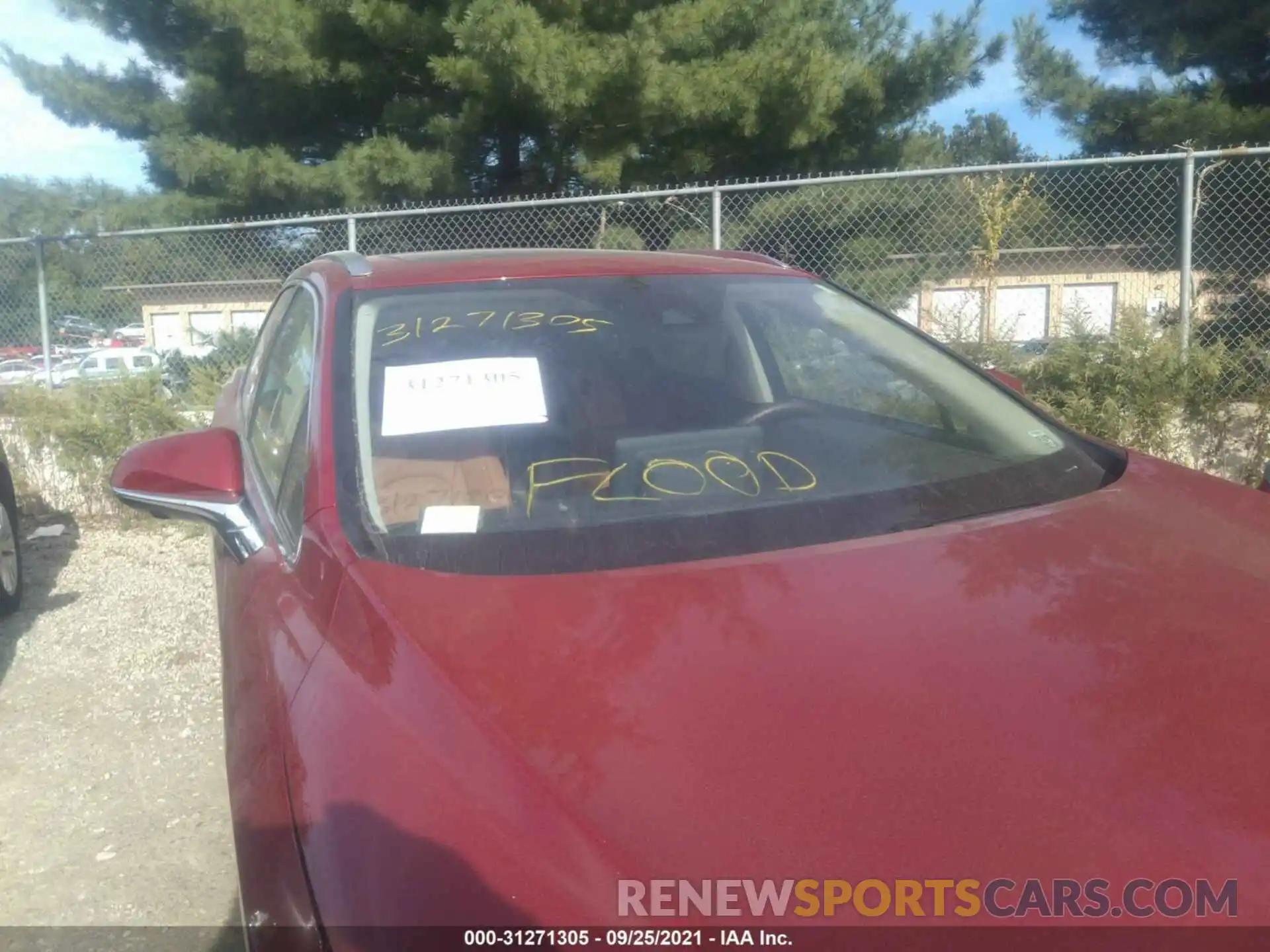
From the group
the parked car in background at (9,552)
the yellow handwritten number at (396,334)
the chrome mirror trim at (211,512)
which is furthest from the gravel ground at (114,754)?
the yellow handwritten number at (396,334)

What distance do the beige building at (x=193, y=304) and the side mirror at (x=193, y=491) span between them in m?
7.25

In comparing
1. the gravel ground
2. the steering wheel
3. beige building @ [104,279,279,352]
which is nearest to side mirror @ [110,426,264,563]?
the gravel ground

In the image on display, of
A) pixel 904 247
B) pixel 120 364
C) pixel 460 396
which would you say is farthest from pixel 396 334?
pixel 904 247

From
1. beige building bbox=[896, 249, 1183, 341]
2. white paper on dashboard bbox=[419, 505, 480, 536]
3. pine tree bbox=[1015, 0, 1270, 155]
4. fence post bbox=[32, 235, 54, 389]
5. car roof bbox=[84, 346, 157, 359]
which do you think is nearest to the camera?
white paper on dashboard bbox=[419, 505, 480, 536]

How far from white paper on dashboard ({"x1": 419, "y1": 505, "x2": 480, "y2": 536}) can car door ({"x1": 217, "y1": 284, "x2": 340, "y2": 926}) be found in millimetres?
231

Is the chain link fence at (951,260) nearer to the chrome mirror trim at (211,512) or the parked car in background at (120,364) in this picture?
the parked car in background at (120,364)

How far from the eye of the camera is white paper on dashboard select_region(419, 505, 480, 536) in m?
1.89

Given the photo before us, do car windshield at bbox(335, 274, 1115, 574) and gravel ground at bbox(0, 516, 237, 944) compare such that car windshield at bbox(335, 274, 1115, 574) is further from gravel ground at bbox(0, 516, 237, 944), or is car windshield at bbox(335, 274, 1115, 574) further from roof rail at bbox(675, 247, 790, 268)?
gravel ground at bbox(0, 516, 237, 944)

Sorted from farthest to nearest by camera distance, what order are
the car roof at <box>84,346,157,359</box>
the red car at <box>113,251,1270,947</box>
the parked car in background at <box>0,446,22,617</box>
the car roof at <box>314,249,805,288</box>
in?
the car roof at <box>84,346,157,359</box> → the parked car in background at <box>0,446,22,617</box> → the car roof at <box>314,249,805,288</box> → the red car at <box>113,251,1270,947</box>

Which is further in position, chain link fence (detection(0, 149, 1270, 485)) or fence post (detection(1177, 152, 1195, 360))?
fence post (detection(1177, 152, 1195, 360))

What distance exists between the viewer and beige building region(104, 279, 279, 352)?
9203mm

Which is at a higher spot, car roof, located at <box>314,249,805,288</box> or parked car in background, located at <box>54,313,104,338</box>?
car roof, located at <box>314,249,805,288</box>

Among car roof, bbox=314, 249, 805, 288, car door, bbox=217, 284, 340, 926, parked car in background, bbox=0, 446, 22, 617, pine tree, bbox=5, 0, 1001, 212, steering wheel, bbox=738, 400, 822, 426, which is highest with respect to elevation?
pine tree, bbox=5, 0, 1001, 212

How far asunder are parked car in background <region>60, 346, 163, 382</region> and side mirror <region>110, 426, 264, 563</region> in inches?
192
